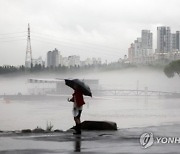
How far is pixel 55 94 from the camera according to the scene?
10112 centimetres

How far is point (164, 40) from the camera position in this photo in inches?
4609

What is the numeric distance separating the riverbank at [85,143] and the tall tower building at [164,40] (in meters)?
97.8

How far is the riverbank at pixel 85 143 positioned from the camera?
9.05 meters

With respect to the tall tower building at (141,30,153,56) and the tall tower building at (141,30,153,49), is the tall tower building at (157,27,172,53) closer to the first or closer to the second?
the tall tower building at (141,30,153,56)

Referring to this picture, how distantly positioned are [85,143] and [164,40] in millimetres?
109389

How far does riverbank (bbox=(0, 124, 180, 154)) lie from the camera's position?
9052 millimetres

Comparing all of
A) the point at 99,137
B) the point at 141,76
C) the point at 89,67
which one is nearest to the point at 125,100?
the point at 141,76

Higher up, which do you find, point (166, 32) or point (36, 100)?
point (166, 32)

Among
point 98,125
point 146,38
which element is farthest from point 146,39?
point 98,125

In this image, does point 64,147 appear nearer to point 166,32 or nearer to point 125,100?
point 125,100

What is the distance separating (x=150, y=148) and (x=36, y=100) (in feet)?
348

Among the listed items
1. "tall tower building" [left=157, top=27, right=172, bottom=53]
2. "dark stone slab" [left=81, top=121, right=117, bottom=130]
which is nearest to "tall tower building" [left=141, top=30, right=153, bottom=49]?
"tall tower building" [left=157, top=27, right=172, bottom=53]

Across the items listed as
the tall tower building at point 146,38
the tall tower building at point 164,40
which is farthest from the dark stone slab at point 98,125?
the tall tower building at point 146,38

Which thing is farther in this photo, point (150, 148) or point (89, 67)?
point (89, 67)
